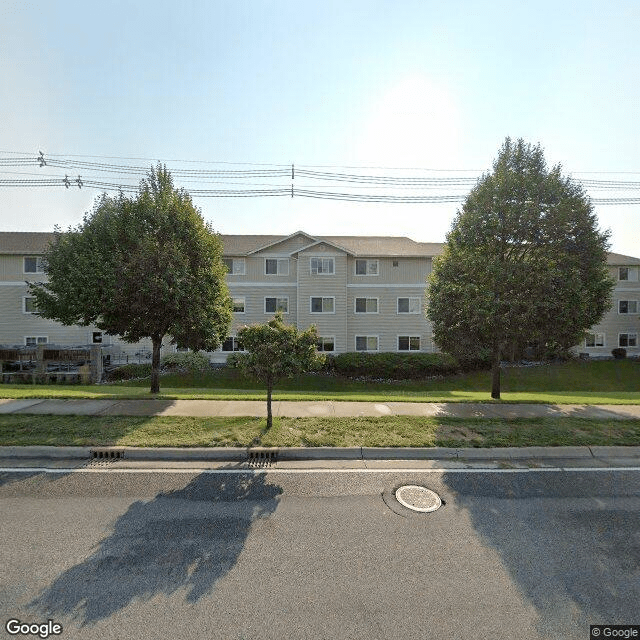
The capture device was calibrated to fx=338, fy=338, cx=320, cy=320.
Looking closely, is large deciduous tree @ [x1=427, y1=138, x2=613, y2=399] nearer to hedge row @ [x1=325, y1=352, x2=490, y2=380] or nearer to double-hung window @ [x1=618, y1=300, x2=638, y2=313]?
hedge row @ [x1=325, y1=352, x2=490, y2=380]

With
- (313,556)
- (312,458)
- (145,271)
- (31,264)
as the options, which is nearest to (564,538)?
(313,556)

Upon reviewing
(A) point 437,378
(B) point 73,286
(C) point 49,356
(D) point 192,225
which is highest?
(D) point 192,225

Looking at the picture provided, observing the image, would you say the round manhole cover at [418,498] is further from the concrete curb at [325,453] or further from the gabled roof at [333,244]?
the gabled roof at [333,244]

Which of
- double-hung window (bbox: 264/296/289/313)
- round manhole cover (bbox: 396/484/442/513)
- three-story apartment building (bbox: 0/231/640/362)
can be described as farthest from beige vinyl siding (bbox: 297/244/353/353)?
round manhole cover (bbox: 396/484/442/513)

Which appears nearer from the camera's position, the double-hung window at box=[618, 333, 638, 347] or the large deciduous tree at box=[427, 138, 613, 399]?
the large deciduous tree at box=[427, 138, 613, 399]

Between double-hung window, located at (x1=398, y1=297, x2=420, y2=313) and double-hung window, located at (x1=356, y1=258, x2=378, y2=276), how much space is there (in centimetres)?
317

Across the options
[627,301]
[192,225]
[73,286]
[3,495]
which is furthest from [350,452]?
[627,301]

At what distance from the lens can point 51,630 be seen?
110 inches

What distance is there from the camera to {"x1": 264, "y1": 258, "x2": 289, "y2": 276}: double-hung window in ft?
90.9

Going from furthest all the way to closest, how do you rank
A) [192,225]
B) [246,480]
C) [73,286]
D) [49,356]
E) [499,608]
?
1. [49,356]
2. [192,225]
3. [73,286]
4. [246,480]
5. [499,608]

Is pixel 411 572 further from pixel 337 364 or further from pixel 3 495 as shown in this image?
pixel 337 364

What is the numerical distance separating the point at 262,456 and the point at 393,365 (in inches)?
731

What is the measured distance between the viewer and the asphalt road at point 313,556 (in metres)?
2.92

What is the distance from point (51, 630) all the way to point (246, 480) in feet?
9.47
